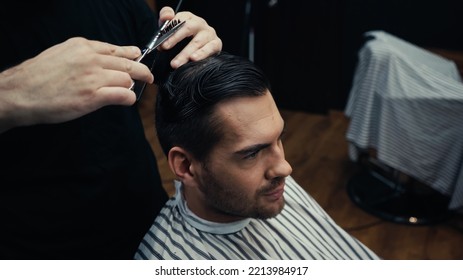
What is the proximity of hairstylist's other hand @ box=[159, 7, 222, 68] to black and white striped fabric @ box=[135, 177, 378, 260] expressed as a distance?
0.36 meters

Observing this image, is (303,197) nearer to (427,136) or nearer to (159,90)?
(159,90)

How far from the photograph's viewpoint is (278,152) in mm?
913

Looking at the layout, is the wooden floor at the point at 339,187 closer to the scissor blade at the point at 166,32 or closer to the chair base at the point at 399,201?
the chair base at the point at 399,201

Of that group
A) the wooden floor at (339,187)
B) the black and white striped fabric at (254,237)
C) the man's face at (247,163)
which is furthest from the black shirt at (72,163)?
the wooden floor at (339,187)

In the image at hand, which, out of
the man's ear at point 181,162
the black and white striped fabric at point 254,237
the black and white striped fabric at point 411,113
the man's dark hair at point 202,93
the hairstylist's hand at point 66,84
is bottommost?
the black and white striped fabric at point 411,113

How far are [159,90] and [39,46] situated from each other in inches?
9.3

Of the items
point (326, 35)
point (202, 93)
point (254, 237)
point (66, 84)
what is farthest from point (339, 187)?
point (66, 84)

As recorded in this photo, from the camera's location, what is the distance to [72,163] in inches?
35.7

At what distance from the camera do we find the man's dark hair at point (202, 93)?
880mm

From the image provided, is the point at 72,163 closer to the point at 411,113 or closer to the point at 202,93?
the point at 202,93

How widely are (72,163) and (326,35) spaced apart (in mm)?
2367

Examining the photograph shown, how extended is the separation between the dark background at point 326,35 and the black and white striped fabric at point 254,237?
64.7 inches

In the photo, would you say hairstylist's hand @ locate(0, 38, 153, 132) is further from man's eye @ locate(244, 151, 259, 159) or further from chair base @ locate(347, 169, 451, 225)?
chair base @ locate(347, 169, 451, 225)
